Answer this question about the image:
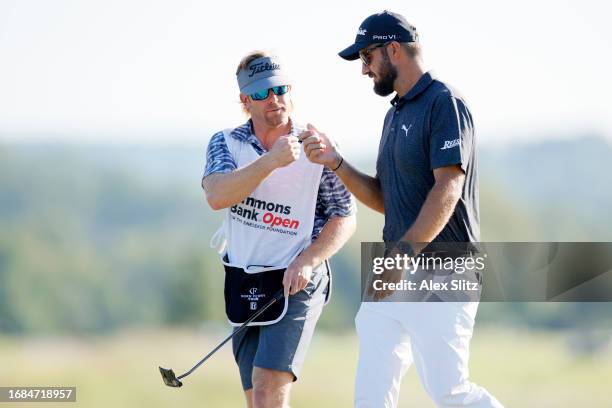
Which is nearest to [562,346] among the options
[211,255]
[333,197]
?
[211,255]

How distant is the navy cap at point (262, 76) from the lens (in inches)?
272

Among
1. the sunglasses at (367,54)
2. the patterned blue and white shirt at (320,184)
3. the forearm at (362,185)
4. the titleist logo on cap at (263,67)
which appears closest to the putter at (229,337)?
the patterned blue and white shirt at (320,184)

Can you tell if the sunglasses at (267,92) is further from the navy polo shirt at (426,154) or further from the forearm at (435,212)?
the forearm at (435,212)

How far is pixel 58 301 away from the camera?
73.4 metres

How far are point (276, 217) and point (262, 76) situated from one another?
81 centimetres

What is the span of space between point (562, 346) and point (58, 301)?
97.5 ft

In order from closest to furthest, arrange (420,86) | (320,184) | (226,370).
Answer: (420,86)
(320,184)
(226,370)

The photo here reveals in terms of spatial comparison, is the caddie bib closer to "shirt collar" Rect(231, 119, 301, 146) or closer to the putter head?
"shirt collar" Rect(231, 119, 301, 146)

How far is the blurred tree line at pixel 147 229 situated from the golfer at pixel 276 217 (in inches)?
1897

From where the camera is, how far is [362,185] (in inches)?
266

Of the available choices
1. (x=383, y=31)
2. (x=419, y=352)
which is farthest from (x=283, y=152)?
(x=419, y=352)

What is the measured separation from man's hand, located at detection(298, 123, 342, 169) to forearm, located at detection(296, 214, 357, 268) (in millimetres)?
407

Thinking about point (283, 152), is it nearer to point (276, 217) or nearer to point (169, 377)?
point (276, 217)

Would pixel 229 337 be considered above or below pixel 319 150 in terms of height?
below
